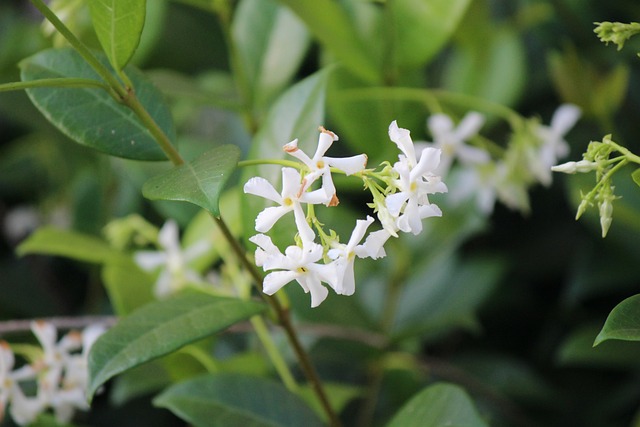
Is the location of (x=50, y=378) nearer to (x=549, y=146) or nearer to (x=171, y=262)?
(x=171, y=262)

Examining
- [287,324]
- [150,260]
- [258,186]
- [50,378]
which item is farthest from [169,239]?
[258,186]

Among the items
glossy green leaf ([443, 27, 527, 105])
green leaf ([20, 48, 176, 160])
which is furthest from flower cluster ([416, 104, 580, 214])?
green leaf ([20, 48, 176, 160])

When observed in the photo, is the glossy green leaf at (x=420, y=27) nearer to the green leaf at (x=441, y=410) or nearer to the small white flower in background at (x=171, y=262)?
the small white flower in background at (x=171, y=262)

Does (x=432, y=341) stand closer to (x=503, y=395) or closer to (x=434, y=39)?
(x=503, y=395)

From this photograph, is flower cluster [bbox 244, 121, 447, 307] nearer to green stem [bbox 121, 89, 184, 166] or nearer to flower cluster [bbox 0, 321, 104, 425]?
green stem [bbox 121, 89, 184, 166]

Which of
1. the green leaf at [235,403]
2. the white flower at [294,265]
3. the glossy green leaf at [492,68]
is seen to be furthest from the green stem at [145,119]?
the glossy green leaf at [492,68]

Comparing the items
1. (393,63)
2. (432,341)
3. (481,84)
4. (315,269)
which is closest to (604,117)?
(481,84)
